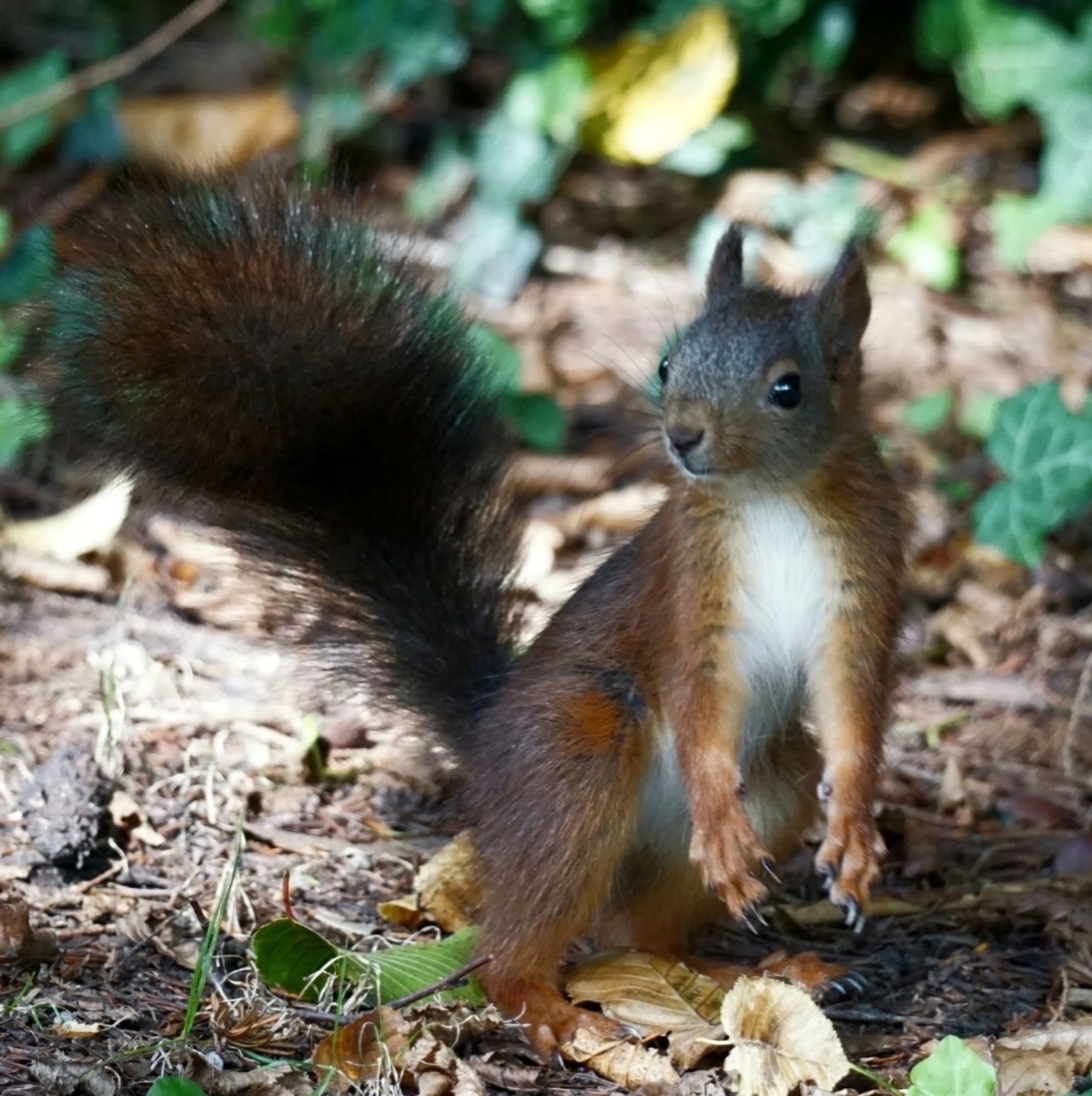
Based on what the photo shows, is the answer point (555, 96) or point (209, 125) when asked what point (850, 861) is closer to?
point (555, 96)

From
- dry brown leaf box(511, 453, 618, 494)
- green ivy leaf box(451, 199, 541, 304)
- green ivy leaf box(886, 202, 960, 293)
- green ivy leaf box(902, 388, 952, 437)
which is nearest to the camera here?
green ivy leaf box(902, 388, 952, 437)

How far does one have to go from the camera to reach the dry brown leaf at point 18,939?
2.30 metres

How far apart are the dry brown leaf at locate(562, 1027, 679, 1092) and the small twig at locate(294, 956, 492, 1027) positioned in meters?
0.19

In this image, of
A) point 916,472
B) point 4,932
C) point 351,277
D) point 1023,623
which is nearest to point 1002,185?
point 916,472

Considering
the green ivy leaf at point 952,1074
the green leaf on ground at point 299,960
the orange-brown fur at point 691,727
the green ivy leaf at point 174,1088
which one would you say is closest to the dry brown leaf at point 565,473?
the orange-brown fur at point 691,727

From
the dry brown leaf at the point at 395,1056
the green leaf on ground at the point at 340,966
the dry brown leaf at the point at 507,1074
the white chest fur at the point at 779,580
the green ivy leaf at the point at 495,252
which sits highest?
the green ivy leaf at the point at 495,252

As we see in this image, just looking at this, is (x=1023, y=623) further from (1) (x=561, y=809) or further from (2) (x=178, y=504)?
(2) (x=178, y=504)

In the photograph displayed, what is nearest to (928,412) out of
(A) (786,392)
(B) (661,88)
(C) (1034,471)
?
(C) (1034,471)

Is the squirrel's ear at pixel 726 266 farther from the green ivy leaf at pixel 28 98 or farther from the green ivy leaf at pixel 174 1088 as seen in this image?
the green ivy leaf at pixel 28 98

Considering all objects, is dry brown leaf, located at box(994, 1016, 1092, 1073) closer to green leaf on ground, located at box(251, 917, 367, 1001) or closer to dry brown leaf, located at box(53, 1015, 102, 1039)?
green leaf on ground, located at box(251, 917, 367, 1001)

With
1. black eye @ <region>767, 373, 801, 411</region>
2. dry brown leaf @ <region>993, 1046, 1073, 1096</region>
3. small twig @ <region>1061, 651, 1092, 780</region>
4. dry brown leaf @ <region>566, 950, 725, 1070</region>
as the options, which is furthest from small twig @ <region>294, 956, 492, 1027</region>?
small twig @ <region>1061, 651, 1092, 780</region>

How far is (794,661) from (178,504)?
100 centimetres

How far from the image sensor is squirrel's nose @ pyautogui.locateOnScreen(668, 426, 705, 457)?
2328 millimetres

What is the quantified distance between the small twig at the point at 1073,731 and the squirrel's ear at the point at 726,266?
3.90 feet
